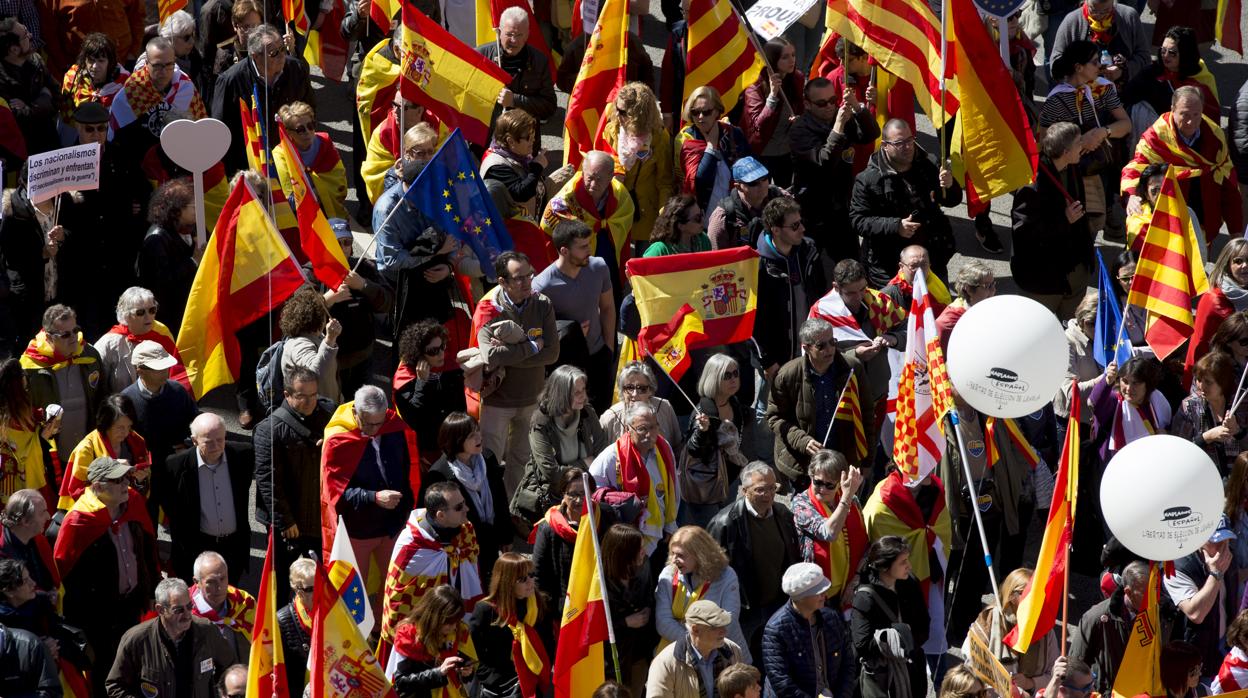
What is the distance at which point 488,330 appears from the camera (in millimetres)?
14164

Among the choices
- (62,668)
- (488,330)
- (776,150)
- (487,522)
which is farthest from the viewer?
(776,150)

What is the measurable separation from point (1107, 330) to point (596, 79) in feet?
13.3

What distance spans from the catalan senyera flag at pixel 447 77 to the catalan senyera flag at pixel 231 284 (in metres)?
1.89

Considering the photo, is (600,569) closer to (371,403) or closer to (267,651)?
(267,651)

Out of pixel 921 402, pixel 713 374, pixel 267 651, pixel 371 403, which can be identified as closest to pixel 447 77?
pixel 713 374

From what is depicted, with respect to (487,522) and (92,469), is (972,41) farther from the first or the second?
(92,469)

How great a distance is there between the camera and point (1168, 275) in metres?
15.2

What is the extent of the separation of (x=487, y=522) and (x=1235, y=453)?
4.30m

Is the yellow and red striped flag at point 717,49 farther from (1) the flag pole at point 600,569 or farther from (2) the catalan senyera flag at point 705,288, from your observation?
(1) the flag pole at point 600,569

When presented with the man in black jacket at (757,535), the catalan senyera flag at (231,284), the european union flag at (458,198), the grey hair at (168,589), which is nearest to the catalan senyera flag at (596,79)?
the european union flag at (458,198)

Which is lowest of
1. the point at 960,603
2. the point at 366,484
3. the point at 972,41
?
the point at 960,603

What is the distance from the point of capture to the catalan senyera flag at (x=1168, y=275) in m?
15.1

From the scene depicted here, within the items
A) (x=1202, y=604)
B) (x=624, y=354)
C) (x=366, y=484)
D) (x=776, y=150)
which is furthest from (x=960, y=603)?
Answer: (x=776, y=150)

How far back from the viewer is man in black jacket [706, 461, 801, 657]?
12.9 metres
